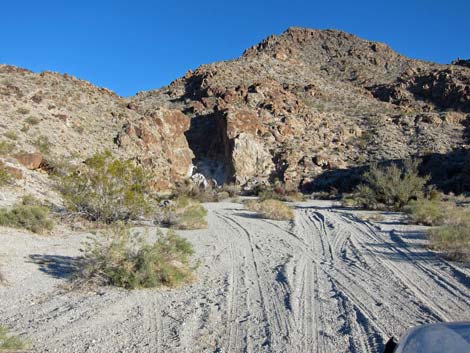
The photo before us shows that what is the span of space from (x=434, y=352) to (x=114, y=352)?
3.47 m

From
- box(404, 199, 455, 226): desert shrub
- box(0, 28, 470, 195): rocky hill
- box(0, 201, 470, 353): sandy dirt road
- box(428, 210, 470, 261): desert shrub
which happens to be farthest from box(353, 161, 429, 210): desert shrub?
box(0, 28, 470, 195): rocky hill

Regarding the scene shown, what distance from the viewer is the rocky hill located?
33.9 m

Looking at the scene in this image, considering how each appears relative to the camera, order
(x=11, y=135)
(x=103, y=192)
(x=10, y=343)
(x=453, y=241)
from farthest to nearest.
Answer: (x=11, y=135)
(x=103, y=192)
(x=453, y=241)
(x=10, y=343)

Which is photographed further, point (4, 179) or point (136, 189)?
point (4, 179)

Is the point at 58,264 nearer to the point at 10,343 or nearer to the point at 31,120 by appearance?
the point at 10,343

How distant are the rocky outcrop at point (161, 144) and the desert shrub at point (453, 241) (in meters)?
22.4

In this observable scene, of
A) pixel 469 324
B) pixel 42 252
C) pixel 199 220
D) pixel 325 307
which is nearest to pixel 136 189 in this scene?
pixel 199 220

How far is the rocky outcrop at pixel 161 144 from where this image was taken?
34.8 metres

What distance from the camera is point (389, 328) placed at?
5027 millimetres

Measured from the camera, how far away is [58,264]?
27.6ft

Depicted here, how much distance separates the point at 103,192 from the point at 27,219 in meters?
2.65

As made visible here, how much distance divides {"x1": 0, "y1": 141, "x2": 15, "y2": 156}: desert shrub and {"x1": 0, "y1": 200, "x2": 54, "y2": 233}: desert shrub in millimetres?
9959

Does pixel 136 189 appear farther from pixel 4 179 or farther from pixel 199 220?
pixel 4 179

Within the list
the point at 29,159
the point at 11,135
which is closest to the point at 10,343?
the point at 29,159
